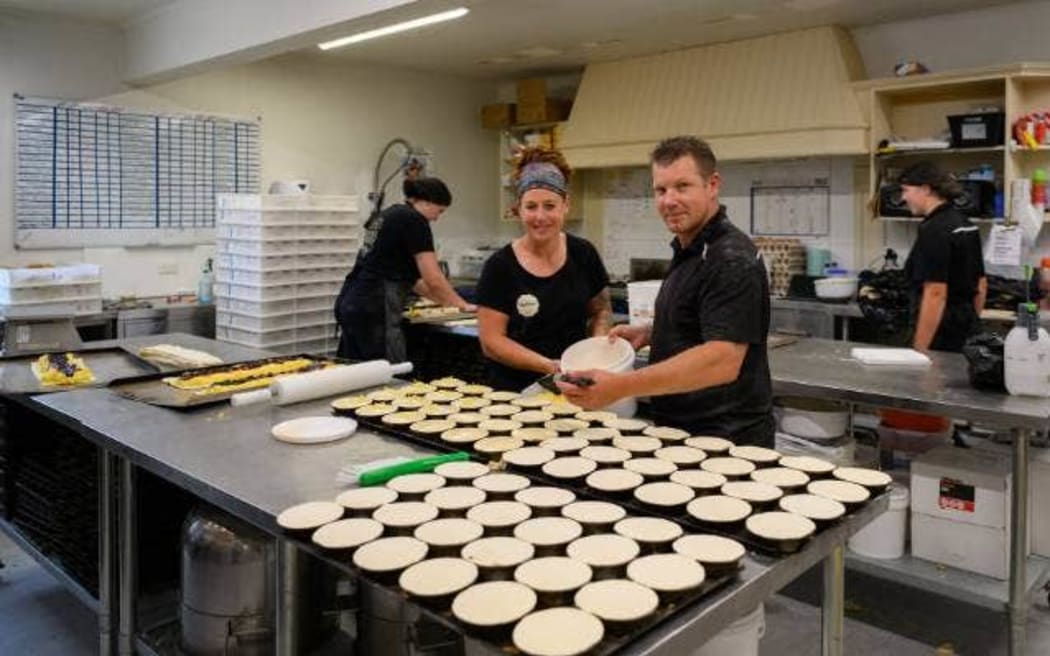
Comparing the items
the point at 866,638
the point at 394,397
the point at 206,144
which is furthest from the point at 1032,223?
the point at 206,144

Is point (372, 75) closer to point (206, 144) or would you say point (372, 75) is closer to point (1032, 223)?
point (206, 144)

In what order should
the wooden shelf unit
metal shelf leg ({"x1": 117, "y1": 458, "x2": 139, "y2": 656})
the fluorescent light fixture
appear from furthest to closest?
the wooden shelf unit → the fluorescent light fixture → metal shelf leg ({"x1": 117, "y1": 458, "x2": 139, "y2": 656})

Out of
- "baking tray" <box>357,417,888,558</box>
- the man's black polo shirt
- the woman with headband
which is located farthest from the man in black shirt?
the woman with headband

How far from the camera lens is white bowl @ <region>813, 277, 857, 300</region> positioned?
5234 mm

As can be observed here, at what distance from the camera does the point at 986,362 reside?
259 centimetres

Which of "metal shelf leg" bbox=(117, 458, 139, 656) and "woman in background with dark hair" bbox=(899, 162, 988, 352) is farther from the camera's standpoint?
"woman in background with dark hair" bbox=(899, 162, 988, 352)

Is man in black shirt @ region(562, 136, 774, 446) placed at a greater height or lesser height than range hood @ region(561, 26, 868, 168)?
lesser

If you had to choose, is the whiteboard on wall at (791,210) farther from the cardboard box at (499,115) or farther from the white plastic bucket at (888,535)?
the white plastic bucket at (888,535)

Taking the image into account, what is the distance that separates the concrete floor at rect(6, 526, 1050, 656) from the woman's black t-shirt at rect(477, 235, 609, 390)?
1243mm

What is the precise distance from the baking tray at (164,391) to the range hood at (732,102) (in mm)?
4050

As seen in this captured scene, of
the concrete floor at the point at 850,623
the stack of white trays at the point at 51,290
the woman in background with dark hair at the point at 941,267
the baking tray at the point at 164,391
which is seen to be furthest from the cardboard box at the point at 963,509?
the stack of white trays at the point at 51,290

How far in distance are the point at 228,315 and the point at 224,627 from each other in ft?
10.7

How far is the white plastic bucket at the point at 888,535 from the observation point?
2.86m

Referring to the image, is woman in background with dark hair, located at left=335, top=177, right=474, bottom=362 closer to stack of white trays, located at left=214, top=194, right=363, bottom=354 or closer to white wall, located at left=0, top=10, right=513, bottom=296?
stack of white trays, located at left=214, top=194, right=363, bottom=354
